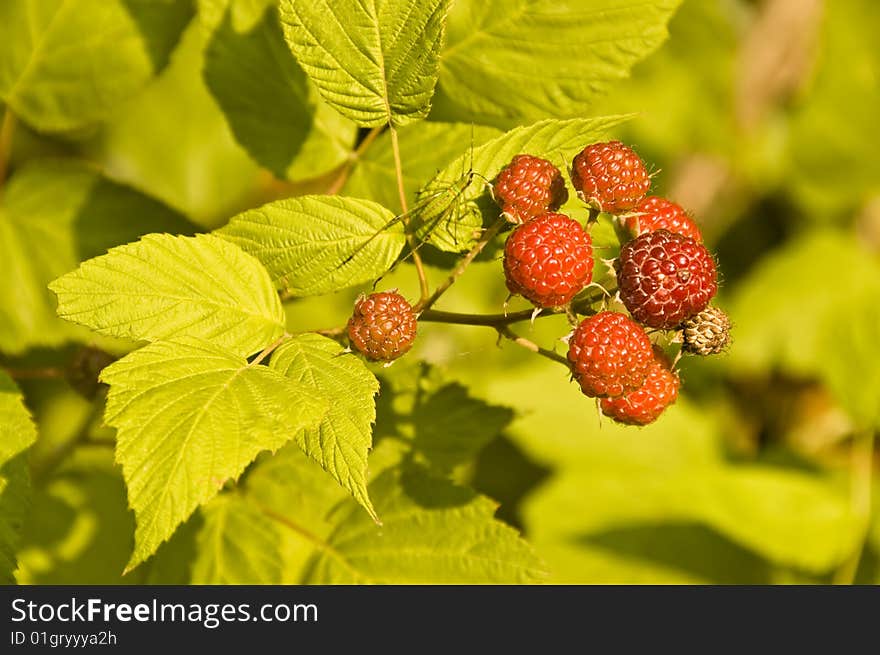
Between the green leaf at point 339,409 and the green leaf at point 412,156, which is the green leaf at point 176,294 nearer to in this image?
the green leaf at point 339,409

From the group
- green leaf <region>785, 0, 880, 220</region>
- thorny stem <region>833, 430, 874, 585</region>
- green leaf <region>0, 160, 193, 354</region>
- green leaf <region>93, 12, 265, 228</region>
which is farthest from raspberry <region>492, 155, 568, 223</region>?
green leaf <region>785, 0, 880, 220</region>

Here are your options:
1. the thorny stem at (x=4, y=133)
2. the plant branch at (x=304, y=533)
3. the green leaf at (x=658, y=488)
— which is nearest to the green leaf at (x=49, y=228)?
the thorny stem at (x=4, y=133)

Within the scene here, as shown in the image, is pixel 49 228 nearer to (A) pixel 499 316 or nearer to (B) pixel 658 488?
(A) pixel 499 316

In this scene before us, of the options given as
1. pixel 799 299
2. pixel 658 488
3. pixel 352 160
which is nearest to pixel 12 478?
pixel 352 160

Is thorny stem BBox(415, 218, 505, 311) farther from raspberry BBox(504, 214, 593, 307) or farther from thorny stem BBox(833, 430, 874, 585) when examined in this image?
thorny stem BBox(833, 430, 874, 585)

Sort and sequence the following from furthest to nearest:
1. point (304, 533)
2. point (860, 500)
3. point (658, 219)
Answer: point (860, 500) < point (304, 533) < point (658, 219)
